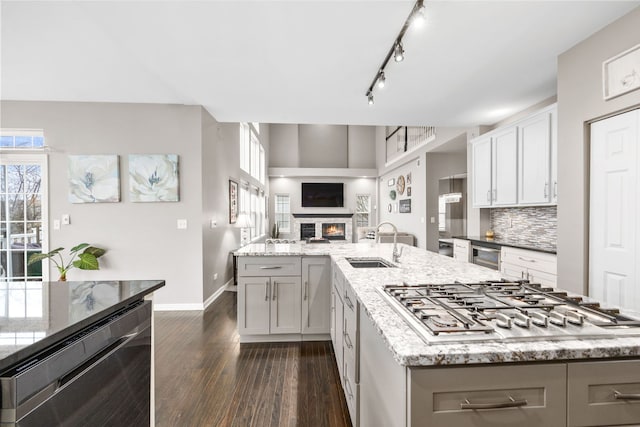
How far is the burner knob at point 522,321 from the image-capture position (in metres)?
0.89

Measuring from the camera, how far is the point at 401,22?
217cm

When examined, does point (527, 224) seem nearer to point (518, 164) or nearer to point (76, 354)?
point (518, 164)

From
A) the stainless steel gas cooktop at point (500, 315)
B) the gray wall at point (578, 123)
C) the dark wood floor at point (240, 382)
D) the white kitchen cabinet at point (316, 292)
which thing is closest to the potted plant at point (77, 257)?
the dark wood floor at point (240, 382)

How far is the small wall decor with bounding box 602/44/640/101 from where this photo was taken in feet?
6.54

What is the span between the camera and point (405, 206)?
7.32 meters

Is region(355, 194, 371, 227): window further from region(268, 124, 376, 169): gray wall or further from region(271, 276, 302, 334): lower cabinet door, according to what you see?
region(271, 276, 302, 334): lower cabinet door

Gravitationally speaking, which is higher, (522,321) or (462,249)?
(522,321)

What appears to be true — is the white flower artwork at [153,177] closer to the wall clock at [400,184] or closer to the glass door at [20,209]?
the glass door at [20,209]

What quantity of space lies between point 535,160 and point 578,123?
3.01ft

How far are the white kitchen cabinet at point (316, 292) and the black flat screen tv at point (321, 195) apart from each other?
715cm

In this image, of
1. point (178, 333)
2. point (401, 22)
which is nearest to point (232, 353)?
point (178, 333)

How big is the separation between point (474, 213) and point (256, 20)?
161 inches

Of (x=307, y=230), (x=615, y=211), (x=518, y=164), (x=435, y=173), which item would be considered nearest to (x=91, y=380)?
(x=615, y=211)

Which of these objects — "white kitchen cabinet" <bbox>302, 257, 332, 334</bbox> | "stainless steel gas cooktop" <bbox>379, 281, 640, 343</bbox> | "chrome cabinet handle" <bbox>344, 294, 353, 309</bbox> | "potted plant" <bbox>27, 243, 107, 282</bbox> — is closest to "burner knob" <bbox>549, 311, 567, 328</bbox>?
"stainless steel gas cooktop" <bbox>379, 281, 640, 343</bbox>
